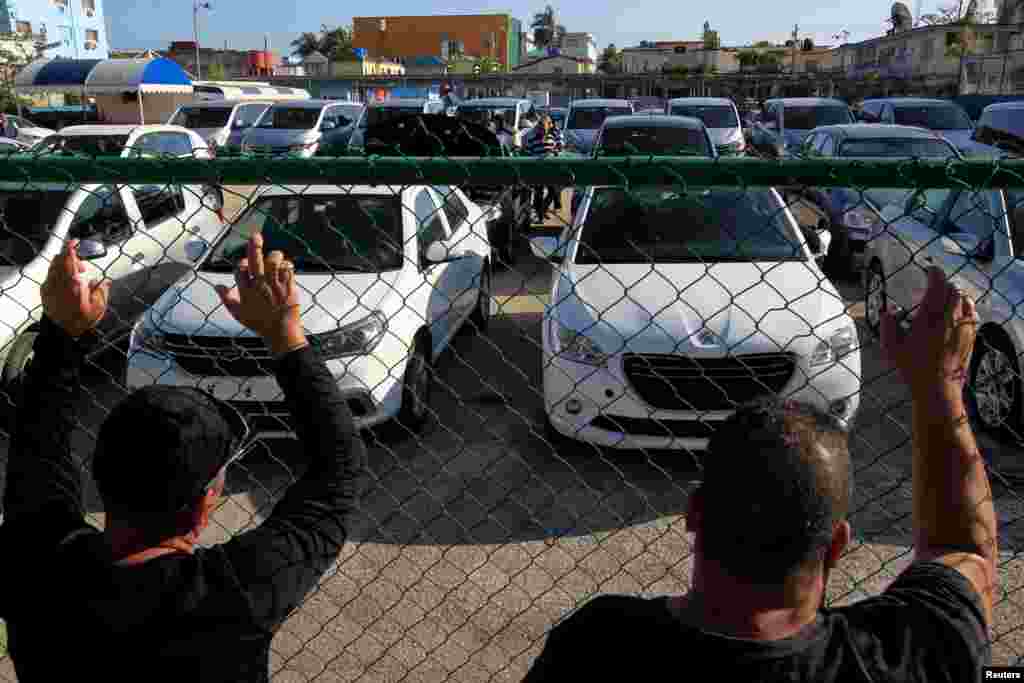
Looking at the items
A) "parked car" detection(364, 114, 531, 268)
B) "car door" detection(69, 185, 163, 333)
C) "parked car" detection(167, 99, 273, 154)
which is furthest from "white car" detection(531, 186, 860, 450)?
"parked car" detection(167, 99, 273, 154)

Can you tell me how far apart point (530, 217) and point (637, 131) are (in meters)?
2.01

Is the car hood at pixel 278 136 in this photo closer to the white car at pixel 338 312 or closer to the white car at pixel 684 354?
the white car at pixel 338 312

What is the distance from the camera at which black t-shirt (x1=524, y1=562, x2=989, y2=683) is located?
49.8 inches

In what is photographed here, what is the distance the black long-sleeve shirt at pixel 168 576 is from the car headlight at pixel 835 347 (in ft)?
11.3

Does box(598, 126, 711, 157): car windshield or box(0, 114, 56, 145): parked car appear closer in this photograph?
box(598, 126, 711, 157): car windshield

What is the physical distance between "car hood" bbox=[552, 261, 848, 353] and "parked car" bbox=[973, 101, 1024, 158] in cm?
984

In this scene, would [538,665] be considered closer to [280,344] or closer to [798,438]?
[798,438]

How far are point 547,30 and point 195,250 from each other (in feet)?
454

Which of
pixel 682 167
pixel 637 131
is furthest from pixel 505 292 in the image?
pixel 682 167

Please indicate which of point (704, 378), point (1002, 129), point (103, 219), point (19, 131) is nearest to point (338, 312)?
point (704, 378)

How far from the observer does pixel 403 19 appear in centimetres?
10494

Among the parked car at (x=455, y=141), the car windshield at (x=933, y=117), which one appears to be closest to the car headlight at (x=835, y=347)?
the parked car at (x=455, y=141)

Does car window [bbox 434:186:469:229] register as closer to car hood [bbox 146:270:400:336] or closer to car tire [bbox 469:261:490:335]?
car tire [bbox 469:261:490:335]

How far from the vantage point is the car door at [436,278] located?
596cm
